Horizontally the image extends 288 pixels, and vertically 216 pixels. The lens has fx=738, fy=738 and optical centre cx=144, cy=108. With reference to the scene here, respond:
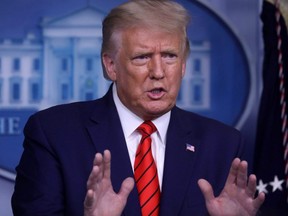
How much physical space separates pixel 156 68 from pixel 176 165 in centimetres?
29

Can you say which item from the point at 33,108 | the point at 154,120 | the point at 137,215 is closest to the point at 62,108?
the point at 154,120

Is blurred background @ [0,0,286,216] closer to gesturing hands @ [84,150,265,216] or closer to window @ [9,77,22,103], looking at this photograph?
window @ [9,77,22,103]

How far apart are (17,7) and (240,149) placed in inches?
47.2

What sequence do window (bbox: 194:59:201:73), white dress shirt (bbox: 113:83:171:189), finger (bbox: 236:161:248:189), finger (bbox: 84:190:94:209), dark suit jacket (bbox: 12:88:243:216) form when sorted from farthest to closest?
1. window (bbox: 194:59:201:73)
2. white dress shirt (bbox: 113:83:171:189)
3. dark suit jacket (bbox: 12:88:243:216)
4. finger (bbox: 236:161:248:189)
5. finger (bbox: 84:190:94:209)

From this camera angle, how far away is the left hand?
75.2 inches

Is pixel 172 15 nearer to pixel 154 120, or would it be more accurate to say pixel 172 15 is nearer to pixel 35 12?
pixel 154 120

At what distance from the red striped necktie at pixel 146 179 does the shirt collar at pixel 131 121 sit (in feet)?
0.20

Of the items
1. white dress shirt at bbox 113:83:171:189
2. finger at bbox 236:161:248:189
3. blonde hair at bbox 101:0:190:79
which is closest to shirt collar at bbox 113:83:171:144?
white dress shirt at bbox 113:83:171:189

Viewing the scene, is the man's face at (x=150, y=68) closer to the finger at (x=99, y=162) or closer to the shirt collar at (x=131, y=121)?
the shirt collar at (x=131, y=121)

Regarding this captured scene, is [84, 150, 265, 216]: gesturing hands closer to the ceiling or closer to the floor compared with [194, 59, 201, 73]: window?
closer to the floor

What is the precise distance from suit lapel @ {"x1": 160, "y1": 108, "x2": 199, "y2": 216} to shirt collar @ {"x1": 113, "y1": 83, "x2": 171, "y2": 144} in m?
0.02

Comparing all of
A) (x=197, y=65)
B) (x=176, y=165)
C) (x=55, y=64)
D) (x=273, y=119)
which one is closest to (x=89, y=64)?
(x=55, y=64)

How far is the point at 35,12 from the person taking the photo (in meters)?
2.98

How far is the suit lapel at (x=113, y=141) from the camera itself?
6.71ft
